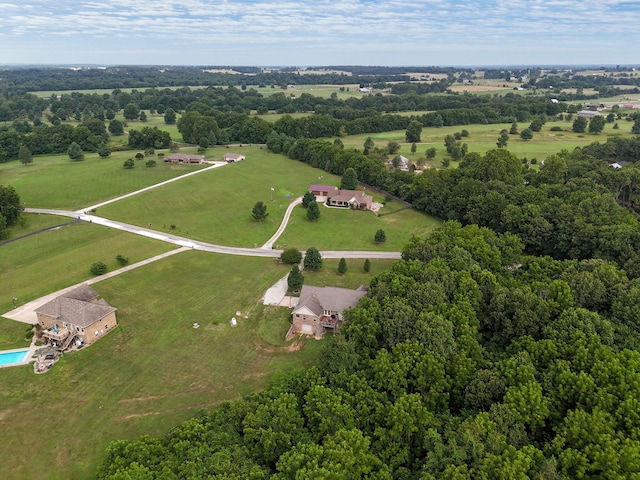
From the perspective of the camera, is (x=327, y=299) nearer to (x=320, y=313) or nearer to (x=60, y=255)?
(x=320, y=313)

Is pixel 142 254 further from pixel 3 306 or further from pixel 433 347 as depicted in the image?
pixel 433 347

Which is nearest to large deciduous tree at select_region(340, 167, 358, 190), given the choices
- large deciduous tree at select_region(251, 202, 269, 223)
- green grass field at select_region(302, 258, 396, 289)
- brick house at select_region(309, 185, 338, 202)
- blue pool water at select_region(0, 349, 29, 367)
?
brick house at select_region(309, 185, 338, 202)

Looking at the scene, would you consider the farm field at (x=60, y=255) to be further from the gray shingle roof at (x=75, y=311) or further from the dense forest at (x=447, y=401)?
the dense forest at (x=447, y=401)

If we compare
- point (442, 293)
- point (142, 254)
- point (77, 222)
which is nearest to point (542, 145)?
point (442, 293)

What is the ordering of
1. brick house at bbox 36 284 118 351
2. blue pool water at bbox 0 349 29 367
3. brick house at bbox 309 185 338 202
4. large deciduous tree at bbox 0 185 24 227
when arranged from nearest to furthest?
blue pool water at bbox 0 349 29 367, brick house at bbox 36 284 118 351, large deciduous tree at bbox 0 185 24 227, brick house at bbox 309 185 338 202

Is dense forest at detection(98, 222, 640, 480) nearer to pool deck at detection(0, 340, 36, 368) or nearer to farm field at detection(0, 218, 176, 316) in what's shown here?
pool deck at detection(0, 340, 36, 368)

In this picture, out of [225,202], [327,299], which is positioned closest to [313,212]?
[225,202]

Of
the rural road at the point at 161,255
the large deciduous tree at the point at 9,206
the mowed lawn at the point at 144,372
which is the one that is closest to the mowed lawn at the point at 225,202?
the rural road at the point at 161,255
